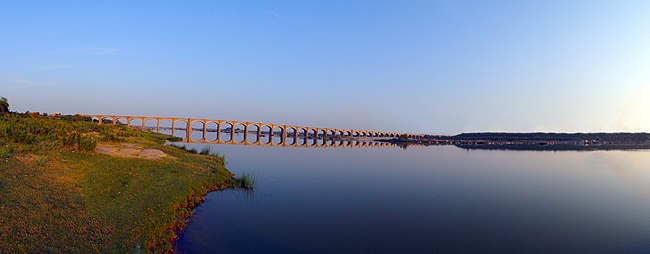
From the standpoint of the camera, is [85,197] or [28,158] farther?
[28,158]

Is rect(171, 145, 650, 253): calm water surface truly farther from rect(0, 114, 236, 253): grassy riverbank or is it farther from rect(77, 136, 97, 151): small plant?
rect(77, 136, 97, 151): small plant

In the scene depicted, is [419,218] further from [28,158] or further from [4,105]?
[4,105]

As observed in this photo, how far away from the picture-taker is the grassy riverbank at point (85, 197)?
9591 mm

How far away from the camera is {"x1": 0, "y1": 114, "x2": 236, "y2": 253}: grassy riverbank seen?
9.59 meters

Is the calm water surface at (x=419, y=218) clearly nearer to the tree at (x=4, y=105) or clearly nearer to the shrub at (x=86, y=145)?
the shrub at (x=86, y=145)

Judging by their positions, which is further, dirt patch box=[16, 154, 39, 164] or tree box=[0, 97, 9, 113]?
tree box=[0, 97, 9, 113]

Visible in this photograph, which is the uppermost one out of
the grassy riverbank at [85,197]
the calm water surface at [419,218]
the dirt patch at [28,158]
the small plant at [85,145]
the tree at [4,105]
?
the tree at [4,105]

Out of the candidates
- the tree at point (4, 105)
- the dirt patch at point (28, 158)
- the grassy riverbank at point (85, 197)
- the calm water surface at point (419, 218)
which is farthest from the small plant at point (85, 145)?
the tree at point (4, 105)

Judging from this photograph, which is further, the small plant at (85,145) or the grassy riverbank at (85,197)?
the small plant at (85,145)

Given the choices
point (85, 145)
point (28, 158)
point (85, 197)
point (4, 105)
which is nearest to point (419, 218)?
point (85, 197)

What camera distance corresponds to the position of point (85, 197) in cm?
1298

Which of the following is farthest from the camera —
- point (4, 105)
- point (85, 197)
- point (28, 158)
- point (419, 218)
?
point (4, 105)

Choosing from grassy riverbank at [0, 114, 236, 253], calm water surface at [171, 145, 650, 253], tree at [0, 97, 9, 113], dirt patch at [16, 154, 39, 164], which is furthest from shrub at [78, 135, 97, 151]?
tree at [0, 97, 9, 113]

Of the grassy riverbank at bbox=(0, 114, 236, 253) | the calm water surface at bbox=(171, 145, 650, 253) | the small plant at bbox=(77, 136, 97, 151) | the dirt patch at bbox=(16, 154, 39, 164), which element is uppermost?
the small plant at bbox=(77, 136, 97, 151)
